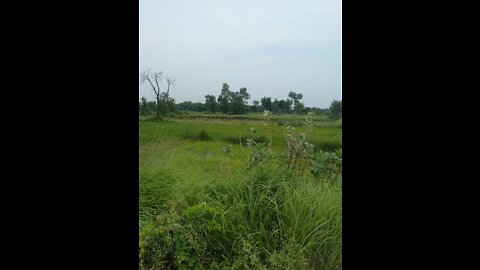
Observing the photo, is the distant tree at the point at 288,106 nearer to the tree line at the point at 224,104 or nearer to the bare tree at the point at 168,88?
the tree line at the point at 224,104

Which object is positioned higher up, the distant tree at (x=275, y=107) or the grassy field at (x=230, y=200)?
the distant tree at (x=275, y=107)

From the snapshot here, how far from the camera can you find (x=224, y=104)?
219cm

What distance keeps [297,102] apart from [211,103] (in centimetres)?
49

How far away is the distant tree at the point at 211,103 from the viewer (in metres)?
2.18

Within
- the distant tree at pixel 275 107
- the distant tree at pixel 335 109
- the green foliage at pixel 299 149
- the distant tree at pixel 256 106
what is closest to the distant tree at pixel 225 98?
the distant tree at pixel 256 106

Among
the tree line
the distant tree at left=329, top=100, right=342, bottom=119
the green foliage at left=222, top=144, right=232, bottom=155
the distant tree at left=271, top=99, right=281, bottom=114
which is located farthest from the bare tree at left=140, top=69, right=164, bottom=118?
the distant tree at left=329, top=100, right=342, bottom=119

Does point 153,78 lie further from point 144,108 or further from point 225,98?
point 225,98

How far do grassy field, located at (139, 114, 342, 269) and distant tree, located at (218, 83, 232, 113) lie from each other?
0.07m

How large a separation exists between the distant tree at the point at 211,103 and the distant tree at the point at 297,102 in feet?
1.41
